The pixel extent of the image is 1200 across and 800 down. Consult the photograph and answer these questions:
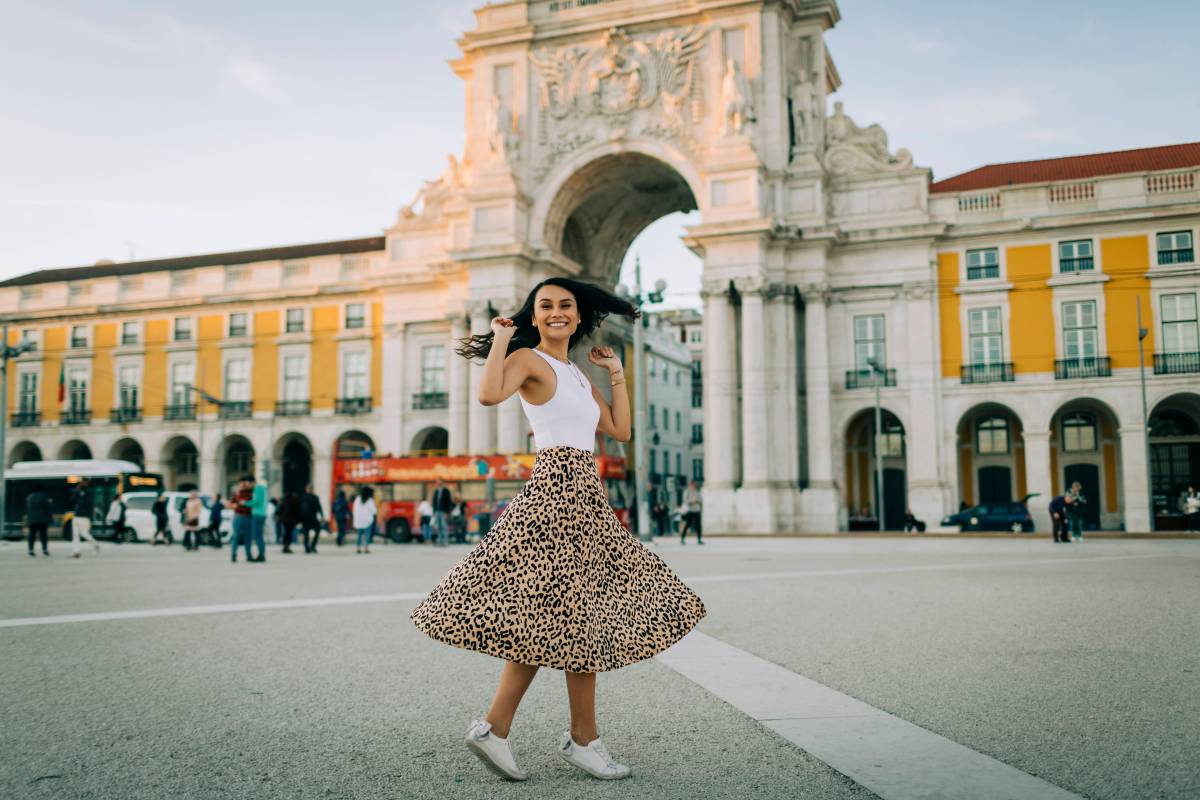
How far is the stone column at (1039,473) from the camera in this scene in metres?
36.1

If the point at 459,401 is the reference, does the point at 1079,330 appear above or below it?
above

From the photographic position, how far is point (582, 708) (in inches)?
161

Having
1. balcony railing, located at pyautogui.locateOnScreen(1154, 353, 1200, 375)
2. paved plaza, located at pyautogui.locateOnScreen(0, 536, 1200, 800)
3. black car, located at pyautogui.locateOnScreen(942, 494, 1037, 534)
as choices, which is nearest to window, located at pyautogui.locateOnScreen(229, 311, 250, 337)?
black car, located at pyautogui.locateOnScreen(942, 494, 1037, 534)

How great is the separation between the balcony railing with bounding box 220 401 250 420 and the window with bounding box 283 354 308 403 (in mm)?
2027

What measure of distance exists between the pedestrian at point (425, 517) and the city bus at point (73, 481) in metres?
12.5

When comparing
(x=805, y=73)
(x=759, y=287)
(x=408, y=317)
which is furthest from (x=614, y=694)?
(x=408, y=317)

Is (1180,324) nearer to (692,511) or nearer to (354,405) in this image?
(692,511)

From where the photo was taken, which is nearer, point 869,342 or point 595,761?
point 595,761

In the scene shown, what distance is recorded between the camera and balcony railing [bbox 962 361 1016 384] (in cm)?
3709

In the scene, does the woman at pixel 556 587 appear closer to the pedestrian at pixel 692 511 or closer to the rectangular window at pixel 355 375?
the pedestrian at pixel 692 511

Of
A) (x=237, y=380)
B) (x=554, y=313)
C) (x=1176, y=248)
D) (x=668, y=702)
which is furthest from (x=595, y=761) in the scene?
(x=237, y=380)

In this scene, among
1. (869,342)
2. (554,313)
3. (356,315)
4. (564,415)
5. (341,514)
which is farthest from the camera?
(356,315)

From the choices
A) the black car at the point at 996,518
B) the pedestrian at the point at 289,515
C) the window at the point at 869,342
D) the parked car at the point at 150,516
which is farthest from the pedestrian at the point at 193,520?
the black car at the point at 996,518

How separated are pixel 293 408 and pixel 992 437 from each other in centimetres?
2989
